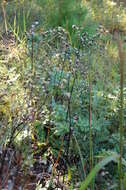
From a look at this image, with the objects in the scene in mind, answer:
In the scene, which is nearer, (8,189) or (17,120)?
(8,189)

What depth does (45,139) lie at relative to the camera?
2578 mm

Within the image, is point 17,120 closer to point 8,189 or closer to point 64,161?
point 64,161

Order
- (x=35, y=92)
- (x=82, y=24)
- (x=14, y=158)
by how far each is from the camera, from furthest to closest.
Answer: (x=82, y=24)
(x=35, y=92)
(x=14, y=158)

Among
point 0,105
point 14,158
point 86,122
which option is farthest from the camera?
point 86,122

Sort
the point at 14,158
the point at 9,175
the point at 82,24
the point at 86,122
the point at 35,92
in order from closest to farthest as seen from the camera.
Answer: the point at 9,175 < the point at 14,158 < the point at 86,122 < the point at 35,92 < the point at 82,24

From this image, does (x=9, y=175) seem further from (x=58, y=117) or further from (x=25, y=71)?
(x=25, y=71)

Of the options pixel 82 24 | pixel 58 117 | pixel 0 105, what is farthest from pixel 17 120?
pixel 82 24

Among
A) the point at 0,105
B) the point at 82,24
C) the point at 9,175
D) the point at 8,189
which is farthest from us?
the point at 82,24

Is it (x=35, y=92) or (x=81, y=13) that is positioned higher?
(x=81, y=13)

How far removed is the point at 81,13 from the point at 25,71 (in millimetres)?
2572

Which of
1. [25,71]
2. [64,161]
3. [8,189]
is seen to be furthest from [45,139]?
[8,189]

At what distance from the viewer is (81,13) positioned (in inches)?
208

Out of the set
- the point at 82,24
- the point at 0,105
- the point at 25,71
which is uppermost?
the point at 82,24

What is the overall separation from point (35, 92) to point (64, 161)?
0.68 meters
